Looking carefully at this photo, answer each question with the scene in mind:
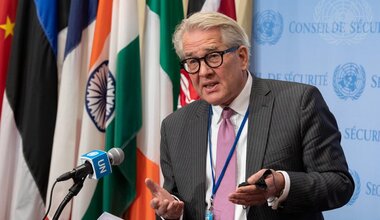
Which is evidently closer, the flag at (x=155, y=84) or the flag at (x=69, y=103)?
the flag at (x=155, y=84)

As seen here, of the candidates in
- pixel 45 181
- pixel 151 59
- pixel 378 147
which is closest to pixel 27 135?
pixel 45 181

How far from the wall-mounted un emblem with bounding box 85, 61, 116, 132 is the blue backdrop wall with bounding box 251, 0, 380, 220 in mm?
929

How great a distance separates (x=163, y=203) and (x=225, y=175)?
9.8 inches

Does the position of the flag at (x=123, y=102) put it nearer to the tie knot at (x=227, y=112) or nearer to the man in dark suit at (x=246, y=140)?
the man in dark suit at (x=246, y=140)

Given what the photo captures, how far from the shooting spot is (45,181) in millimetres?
3449

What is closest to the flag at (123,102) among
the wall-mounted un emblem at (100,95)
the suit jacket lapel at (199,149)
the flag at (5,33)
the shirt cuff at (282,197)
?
the wall-mounted un emblem at (100,95)

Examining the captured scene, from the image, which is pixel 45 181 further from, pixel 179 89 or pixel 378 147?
pixel 378 147

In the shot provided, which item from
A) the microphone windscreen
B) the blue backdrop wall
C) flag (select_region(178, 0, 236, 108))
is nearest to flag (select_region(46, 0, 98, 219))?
flag (select_region(178, 0, 236, 108))

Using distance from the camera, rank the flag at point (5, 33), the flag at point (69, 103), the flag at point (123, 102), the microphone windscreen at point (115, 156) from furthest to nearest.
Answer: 1. the flag at point (5, 33)
2. the flag at point (69, 103)
3. the flag at point (123, 102)
4. the microphone windscreen at point (115, 156)

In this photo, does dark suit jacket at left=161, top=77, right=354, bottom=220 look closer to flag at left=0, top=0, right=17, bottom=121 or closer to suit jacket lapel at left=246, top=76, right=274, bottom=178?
suit jacket lapel at left=246, top=76, right=274, bottom=178

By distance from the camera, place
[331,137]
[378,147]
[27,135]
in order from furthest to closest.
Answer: [27,135] < [378,147] < [331,137]

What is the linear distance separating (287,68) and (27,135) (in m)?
1.58

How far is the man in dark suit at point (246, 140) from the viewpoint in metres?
1.92

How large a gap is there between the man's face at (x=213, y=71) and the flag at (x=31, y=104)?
155 centimetres
